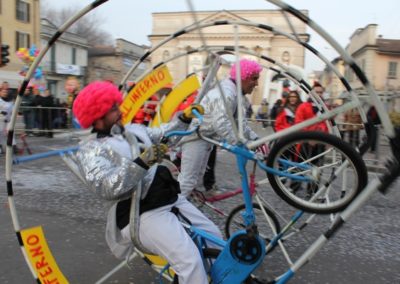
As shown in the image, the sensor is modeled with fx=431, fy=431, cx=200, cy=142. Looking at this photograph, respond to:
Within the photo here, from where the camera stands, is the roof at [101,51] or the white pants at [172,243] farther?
the roof at [101,51]

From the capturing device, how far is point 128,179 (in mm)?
2330

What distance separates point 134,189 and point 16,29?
34469mm

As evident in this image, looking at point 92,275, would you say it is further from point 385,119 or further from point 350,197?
point 385,119

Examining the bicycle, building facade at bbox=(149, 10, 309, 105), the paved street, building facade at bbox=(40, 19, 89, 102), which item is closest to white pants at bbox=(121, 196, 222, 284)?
the bicycle

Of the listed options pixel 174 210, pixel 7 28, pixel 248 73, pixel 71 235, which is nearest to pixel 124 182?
pixel 174 210

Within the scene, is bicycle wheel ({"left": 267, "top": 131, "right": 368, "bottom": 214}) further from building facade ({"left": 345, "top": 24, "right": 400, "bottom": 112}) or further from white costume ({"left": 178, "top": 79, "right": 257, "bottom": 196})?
building facade ({"left": 345, "top": 24, "right": 400, "bottom": 112})

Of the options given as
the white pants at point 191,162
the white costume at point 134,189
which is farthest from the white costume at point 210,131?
the white costume at point 134,189

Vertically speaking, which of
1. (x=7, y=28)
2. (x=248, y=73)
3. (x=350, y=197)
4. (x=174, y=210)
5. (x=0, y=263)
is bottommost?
(x=0, y=263)

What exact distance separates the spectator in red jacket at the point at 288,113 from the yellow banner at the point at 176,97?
2.37 metres

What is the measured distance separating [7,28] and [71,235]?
31796mm

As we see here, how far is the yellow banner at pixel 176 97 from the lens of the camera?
16.4 feet

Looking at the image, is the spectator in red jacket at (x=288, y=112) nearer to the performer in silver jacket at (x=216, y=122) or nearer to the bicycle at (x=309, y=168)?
the performer in silver jacket at (x=216, y=122)

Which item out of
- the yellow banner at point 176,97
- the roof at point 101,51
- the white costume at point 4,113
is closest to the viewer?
the yellow banner at point 176,97

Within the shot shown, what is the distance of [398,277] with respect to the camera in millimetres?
3809
